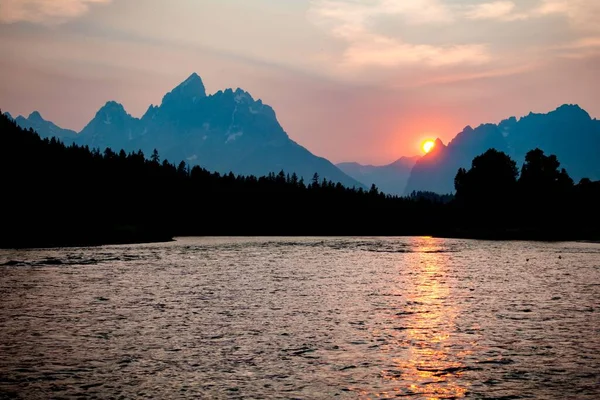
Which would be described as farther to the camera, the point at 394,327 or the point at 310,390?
the point at 394,327

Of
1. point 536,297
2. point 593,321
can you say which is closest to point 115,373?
point 593,321

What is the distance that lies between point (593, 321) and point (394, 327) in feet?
44.7

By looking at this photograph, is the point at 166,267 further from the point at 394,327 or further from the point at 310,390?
the point at 310,390

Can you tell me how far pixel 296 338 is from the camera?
109ft

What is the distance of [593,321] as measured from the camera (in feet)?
128

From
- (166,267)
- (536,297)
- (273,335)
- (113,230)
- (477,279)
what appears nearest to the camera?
(273,335)

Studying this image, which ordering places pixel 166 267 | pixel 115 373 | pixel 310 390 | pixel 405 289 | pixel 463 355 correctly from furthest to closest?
1. pixel 166 267
2. pixel 405 289
3. pixel 463 355
4. pixel 115 373
5. pixel 310 390

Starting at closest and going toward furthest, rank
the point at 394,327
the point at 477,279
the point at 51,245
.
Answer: the point at 394,327 → the point at 477,279 → the point at 51,245

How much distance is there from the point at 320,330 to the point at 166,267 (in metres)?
50.1

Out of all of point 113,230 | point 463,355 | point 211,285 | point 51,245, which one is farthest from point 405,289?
point 113,230

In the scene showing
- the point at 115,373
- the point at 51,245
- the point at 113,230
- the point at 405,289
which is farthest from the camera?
the point at 113,230

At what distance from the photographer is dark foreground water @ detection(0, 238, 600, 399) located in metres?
23.5

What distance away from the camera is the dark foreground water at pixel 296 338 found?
23.5 meters

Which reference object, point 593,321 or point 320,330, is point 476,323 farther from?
point 320,330
